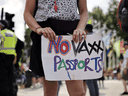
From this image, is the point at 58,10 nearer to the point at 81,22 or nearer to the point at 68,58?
the point at 81,22

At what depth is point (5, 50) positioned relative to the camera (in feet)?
12.7

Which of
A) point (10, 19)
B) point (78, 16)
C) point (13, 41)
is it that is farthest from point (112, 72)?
point (78, 16)

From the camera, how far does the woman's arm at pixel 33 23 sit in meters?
1.72

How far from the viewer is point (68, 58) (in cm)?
175

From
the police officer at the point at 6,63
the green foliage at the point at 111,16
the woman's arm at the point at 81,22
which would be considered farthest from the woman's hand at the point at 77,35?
the green foliage at the point at 111,16

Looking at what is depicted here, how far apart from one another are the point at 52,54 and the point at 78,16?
528 mm

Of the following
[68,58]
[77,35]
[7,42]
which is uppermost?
[77,35]

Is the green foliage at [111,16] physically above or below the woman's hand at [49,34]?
below

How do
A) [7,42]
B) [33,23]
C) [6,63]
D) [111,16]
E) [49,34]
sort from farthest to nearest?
[111,16] < [7,42] < [6,63] < [33,23] < [49,34]

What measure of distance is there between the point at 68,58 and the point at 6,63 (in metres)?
2.38

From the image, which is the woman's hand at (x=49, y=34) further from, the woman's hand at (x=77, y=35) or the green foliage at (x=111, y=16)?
the green foliage at (x=111, y=16)

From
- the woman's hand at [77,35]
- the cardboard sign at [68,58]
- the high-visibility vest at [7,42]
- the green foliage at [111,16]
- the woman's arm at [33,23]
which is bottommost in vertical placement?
the green foliage at [111,16]

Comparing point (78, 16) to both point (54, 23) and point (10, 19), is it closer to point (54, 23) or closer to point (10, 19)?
point (54, 23)

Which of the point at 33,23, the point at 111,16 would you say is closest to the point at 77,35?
the point at 33,23
